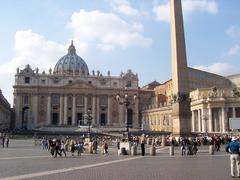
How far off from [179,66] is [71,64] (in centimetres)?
9382

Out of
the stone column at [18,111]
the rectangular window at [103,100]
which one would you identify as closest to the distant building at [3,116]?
the stone column at [18,111]

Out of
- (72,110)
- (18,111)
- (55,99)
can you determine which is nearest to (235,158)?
(72,110)

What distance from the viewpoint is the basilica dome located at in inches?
4530

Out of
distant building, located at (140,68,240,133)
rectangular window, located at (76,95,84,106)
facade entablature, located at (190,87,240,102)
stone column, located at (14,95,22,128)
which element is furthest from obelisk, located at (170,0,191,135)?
rectangular window, located at (76,95,84,106)

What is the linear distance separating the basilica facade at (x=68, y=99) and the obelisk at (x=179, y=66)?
69774 mm

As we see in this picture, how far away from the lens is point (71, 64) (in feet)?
381

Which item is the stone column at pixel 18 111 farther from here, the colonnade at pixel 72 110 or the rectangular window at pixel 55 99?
the rectangular window at pixel 55 99

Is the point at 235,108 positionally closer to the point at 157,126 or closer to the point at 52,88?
the point at 157,126

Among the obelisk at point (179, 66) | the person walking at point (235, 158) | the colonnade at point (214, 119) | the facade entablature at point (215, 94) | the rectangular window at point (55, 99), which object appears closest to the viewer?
the person walking at point (235, 158)

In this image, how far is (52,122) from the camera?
97750 millimetres

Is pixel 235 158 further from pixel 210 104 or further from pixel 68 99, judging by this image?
pixel 68 99

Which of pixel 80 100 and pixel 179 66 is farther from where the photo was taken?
pixel 80 100

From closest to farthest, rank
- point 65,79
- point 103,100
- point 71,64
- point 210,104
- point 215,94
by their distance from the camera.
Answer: point 210,104
point 215,94
point 65,79
point 103,100
point 71,64

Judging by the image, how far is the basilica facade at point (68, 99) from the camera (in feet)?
317
